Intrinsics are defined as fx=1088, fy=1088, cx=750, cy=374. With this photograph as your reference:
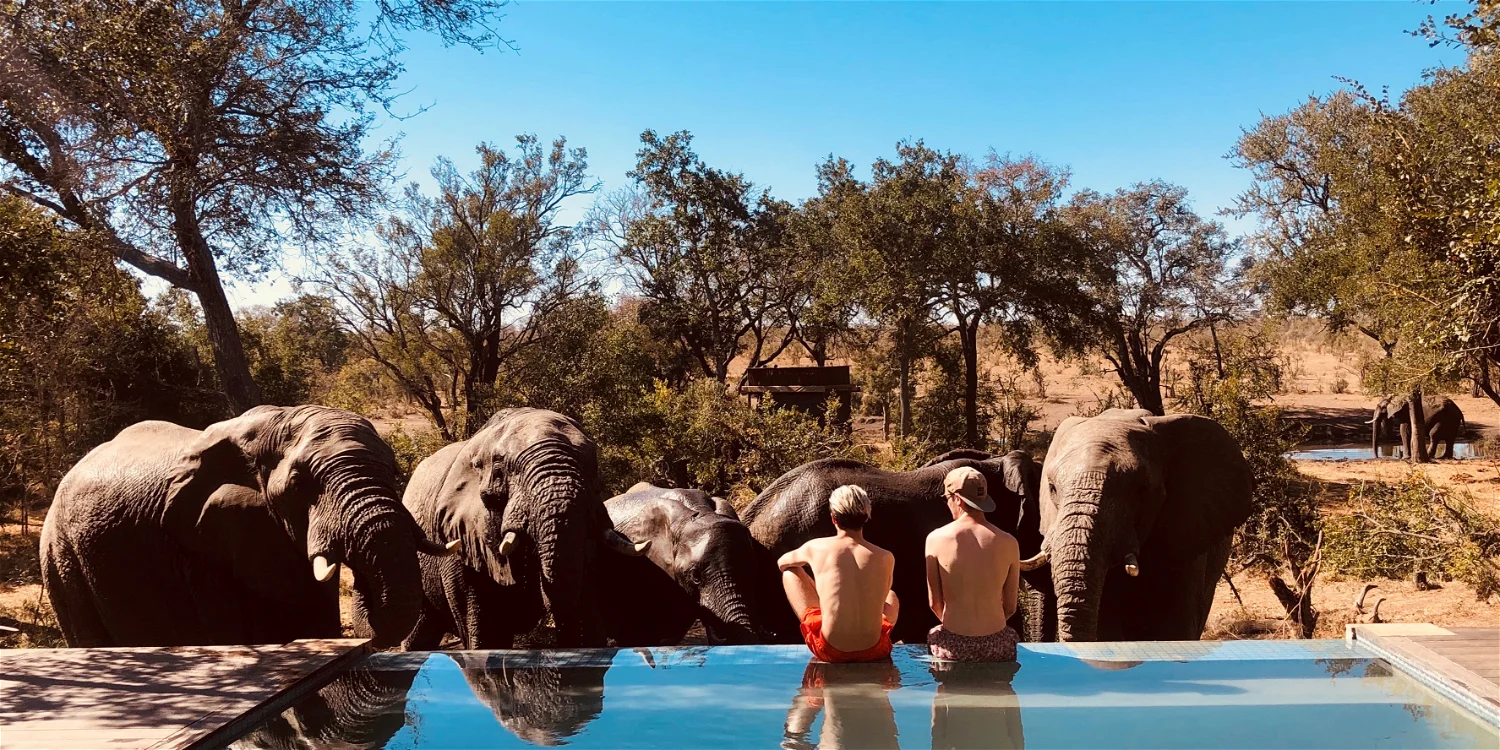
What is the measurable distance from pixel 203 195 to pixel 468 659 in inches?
410

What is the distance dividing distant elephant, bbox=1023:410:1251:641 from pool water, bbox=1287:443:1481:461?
2173cm

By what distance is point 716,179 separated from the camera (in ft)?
106

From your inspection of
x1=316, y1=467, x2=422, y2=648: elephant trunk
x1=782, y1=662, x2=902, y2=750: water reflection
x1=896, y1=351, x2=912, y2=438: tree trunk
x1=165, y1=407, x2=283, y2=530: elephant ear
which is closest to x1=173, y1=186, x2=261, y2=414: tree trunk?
x1=165, y1=407, x2=283, y2=530: elephant ear

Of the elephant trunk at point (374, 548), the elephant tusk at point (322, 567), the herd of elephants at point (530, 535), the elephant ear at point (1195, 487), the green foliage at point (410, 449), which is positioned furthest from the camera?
the green foliage at point (410, 449)

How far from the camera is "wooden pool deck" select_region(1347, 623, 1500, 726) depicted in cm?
511

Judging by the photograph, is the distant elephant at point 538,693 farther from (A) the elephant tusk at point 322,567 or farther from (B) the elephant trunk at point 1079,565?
(B) the elephant trunk at point 1079,565

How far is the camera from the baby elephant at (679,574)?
8.62 meters

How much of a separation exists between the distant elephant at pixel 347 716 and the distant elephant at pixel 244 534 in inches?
33.4

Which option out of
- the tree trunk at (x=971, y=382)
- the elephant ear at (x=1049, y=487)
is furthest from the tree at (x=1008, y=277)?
the elephant ear at (x=1049, y=487)

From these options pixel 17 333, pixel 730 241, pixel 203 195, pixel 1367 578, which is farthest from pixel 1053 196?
pixel 17 333

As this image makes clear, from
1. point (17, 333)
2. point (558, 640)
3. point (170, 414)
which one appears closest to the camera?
point (558, 640)

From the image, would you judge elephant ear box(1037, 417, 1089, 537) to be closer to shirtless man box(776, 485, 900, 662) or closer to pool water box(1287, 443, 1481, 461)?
shirtless man box(776, 485, 900, 662)

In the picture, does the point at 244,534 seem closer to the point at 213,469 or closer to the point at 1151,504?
the point at 213,469

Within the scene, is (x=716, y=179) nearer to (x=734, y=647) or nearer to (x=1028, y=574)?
(x=1028, y=574)
